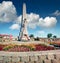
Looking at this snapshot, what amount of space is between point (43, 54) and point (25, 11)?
30.3 metres

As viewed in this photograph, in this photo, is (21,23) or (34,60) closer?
(34,60)

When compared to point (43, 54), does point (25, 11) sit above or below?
above

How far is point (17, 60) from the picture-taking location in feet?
26.7

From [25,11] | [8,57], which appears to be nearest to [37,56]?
[8,57]

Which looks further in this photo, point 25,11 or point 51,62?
point 25,11

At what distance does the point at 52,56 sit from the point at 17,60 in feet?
6.44

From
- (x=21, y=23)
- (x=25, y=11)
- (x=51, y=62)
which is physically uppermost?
(x=25, y=11)

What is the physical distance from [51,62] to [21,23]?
A: 101 ft

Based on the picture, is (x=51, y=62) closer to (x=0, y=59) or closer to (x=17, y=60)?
(x=17, y=60)

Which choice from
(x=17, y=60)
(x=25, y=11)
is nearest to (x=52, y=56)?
(x=17, y=60)

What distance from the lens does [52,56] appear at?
8.45 m

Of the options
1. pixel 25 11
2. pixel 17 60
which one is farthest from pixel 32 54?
pixel 25 11

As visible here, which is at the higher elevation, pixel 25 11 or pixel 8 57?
pixel 25 11

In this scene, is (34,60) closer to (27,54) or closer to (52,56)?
(27,54)
